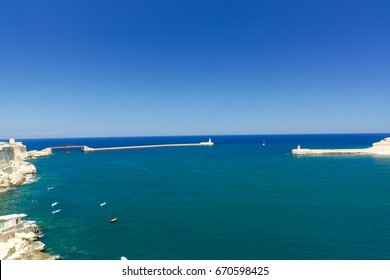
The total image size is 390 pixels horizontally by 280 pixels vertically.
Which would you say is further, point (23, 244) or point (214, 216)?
point (214, 216)

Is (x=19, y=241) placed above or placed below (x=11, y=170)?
below

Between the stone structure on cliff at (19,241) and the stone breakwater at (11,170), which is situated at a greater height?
the stone breakwater at (11,170)

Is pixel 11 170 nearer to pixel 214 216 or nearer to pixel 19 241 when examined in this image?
pixel 19 241

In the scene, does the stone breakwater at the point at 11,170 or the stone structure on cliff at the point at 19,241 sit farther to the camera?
the stone breakwater at the point at 11,170

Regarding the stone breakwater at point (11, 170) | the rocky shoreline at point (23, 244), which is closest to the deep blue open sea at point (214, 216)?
the rocky shoreline at point (23, 244)

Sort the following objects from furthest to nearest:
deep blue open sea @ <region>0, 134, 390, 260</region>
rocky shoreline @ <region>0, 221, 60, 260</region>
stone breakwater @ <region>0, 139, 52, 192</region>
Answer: stone breakwater @ <region>0, 139, 52, 192</region>, deep blue open sea @ <region>0, 134, 390, 260</region>, rocky shoreline @ <region>0, 221, 60, 260</region>

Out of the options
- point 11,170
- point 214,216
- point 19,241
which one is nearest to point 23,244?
point 19,241

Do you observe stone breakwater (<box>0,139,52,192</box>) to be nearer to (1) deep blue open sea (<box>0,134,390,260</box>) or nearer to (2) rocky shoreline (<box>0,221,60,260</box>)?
(1) deep blue open sea (<box>0,134,390,260</box>)

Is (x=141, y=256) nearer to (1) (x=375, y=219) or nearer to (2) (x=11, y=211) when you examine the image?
(2) (x=11, y=211)

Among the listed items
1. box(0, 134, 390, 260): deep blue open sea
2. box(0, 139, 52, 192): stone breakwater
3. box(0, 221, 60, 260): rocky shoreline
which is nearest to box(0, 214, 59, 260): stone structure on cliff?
box(0, 221, 60, 260): rocky shoreline

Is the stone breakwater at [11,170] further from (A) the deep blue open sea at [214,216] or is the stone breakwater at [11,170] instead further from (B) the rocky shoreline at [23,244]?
(B) the rocky shoreline at [23,244]

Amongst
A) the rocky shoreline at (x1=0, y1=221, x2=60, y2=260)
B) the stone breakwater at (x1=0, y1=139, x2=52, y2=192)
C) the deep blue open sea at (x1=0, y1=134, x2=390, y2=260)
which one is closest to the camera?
the rocky shoreline at (x1=0, y1=221, x2=60, y2=260)

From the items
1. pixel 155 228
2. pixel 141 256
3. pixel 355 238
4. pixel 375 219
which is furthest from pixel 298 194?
pixel 141 256
